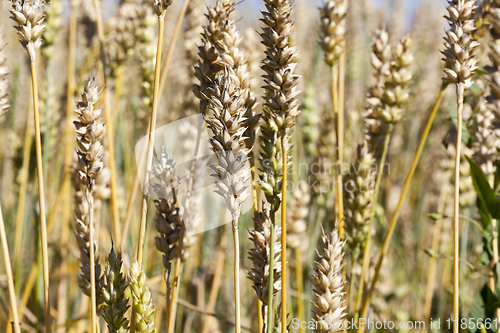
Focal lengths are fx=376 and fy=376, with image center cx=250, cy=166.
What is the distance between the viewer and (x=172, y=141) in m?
1.77

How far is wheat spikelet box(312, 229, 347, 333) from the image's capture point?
23.5 inches

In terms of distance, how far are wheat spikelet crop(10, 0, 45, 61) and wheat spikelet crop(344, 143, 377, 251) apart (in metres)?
0.73

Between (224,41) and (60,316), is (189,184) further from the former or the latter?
(60,316)

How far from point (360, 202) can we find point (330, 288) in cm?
36

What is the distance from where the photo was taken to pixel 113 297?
2.02ft

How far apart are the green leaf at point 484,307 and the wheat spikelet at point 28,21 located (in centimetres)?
98

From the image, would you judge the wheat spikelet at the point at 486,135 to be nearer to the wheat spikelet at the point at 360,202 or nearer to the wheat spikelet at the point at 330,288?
the wheat spikelet at the point at 360,202

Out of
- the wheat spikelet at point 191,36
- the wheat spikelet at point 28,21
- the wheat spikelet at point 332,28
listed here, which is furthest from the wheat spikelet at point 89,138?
the wheat spikelet at point 332,28

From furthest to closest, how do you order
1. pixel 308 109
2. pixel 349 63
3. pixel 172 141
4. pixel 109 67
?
pixel 349 63 < pixel 172 141 < pixel 308 109 < pixel 109 67

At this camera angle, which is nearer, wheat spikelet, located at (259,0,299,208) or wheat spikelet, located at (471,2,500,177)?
wheat spikelet, located at (259,0,299,208)

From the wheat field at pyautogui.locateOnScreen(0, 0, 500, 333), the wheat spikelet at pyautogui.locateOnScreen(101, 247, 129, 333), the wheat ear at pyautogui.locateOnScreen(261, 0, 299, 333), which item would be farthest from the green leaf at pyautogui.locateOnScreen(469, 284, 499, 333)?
the wheat spikelet at pyautogui.locateOnScreen(101, 247, 129, 333)

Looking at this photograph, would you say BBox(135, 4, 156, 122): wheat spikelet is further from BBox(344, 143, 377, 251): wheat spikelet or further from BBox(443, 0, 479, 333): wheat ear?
BBox(443, 0, 479, 333): wheat ear

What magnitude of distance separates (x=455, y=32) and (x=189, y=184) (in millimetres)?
554

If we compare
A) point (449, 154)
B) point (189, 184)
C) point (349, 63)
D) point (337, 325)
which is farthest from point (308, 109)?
point (349, 63)
